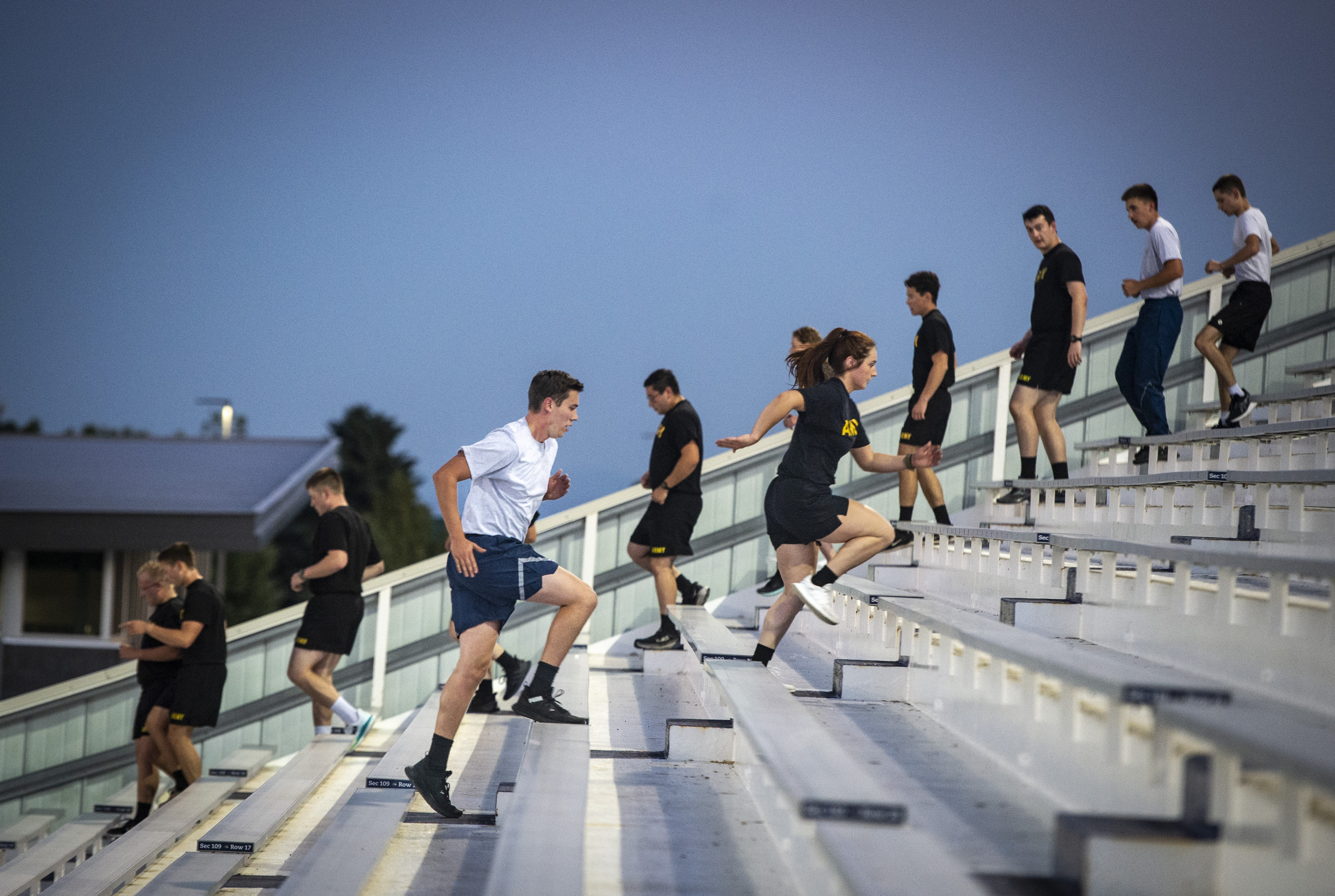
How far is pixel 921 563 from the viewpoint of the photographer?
5.73 meters

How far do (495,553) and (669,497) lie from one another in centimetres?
232

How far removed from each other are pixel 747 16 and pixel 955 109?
25.3 m

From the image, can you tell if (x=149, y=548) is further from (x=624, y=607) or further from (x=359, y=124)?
(x=359, y=124)

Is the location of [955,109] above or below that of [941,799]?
above

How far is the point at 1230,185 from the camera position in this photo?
19.6 ft

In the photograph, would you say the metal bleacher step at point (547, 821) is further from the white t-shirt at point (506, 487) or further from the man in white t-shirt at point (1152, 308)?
the man in white t-shirt at point (1152, 308)

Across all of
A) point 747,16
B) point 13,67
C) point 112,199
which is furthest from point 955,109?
point 112,199

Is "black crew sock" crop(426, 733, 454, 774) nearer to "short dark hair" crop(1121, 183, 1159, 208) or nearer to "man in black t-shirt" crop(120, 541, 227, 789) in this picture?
"man in black t-shirt" crop(120, 541, 227, 789)

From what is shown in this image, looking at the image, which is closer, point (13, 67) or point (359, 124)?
point (13, 67)

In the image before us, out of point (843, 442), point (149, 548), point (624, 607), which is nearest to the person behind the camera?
point (843, 442)

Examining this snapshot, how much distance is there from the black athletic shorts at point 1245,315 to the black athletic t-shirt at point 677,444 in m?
3.27

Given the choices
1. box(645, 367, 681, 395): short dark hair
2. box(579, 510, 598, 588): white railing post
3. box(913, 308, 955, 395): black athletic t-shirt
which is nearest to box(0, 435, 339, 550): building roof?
box(579, 510, 598, 588): white railing post

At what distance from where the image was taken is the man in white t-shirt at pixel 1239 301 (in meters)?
5.91

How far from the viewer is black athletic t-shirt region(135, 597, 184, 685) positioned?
6.08m
